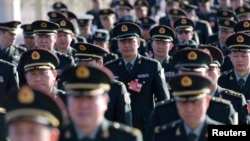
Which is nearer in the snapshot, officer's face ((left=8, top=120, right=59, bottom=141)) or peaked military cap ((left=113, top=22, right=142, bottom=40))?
officer's face ((left=8, top=120, right=59, bottom=141))

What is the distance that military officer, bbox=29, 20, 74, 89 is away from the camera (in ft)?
42.9

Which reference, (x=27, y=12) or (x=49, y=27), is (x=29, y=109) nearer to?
(x=49, y=27)

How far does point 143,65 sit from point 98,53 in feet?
3.22

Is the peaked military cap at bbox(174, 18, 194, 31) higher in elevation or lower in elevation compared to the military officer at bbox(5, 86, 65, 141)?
lower

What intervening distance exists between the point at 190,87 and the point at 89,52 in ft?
11.9

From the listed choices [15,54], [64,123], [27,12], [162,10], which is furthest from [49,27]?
[162,10]

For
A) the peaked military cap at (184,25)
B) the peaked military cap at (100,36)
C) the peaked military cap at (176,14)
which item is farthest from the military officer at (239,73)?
the peaked military cap at (176,14)

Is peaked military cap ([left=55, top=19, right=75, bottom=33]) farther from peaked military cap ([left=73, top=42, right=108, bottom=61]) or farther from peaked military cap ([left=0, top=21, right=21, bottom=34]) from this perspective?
peaked military cap ([left=73, top=42, right=108, bottom=61])

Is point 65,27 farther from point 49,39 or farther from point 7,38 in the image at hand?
point 49,39

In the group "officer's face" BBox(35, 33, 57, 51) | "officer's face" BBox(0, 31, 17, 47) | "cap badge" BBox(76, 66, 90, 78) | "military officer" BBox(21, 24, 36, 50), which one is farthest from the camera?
"military officer" BBox(21, 24, 36, 50)

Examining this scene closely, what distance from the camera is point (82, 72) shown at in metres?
7.55

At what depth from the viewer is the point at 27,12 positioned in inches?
1056

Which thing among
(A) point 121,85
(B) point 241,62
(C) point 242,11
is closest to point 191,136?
(A) point 121,85

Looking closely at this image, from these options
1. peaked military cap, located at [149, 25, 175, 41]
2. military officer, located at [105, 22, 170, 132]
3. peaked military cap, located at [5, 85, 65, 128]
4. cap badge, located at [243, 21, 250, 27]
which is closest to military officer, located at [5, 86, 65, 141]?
peaked military cap, located at [5, 85, 65, 128]
